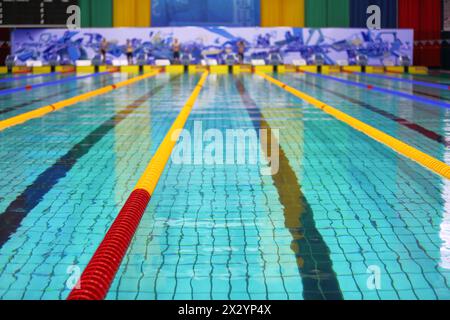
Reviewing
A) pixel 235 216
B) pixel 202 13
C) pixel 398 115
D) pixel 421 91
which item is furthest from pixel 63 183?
pixel 202 13

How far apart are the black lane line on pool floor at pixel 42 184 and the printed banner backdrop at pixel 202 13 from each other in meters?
14.8

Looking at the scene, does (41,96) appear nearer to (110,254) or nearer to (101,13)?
(110,254)

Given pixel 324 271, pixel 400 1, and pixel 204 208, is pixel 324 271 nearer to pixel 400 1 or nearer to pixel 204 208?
pixel 204 208

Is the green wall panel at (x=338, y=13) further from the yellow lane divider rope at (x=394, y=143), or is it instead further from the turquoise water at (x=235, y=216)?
the turquoise water at (x=235, y=216)

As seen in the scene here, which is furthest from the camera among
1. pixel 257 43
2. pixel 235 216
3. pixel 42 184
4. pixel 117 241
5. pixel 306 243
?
pixel 257 43

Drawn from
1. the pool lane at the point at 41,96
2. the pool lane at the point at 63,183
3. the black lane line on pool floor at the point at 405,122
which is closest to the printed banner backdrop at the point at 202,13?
the pool lane at the point at 41,96

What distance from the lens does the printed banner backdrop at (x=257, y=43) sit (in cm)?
2006

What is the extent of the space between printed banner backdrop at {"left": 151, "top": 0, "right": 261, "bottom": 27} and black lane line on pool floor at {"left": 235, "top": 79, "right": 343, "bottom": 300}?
1726 cm

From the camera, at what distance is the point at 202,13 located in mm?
21359

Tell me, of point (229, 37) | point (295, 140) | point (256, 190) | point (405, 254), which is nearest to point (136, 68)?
point (229, 37)

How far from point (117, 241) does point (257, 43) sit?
709 inches

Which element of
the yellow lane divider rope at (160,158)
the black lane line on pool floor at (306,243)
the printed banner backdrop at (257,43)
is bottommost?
the black lane line on pool floor at (306,243)

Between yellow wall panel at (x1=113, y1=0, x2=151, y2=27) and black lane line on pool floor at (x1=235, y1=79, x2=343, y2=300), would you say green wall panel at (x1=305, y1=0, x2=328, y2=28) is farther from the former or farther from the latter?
black lane line on pool floor at (x1=235, y1=79, x2=343, y2=300)

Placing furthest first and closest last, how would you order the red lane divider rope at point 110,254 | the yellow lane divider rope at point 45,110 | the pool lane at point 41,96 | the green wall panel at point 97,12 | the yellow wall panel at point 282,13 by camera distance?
1. the yellow wall panel at point 282,13
2. the green wall panel at point 97,12
3. the pool lane at point 41,96
4. the yellow lane divider rope at point 45,110
5. the red lane divider rope at point 110,254
